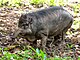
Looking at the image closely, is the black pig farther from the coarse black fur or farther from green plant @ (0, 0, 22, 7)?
green plant @ (0, 0, 22, 7)

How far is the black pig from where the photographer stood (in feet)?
18.9

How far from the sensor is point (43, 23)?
618cm

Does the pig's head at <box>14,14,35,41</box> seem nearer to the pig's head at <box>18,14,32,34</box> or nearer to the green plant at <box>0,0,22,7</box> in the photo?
the pig's head at <box>18,14,32,34</box>

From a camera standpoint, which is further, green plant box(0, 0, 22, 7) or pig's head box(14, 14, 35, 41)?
green plant box(0, 0, 22, 7)

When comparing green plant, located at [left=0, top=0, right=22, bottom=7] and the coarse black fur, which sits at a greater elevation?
the coarse black fur

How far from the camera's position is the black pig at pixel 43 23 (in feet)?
18.9

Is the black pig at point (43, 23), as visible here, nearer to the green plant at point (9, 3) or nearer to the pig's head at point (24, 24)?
the pig's head at point (24, 24)

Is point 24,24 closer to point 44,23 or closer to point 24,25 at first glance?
point 24,25

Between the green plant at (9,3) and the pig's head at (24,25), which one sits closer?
the pig's head at (24,25)

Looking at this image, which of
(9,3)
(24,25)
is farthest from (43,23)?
(9,3)

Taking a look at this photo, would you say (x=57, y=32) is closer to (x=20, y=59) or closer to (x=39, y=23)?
(x=39, y=23)

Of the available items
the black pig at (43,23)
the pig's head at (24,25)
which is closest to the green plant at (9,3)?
the black pig at (43,23)

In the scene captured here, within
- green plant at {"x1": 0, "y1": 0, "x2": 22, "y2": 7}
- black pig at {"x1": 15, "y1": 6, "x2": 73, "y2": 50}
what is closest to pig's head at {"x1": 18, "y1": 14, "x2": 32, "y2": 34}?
black pig at {"x1": 15, "y1": 6, "x2": 73, "y2": 50}

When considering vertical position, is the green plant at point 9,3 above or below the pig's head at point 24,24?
below
